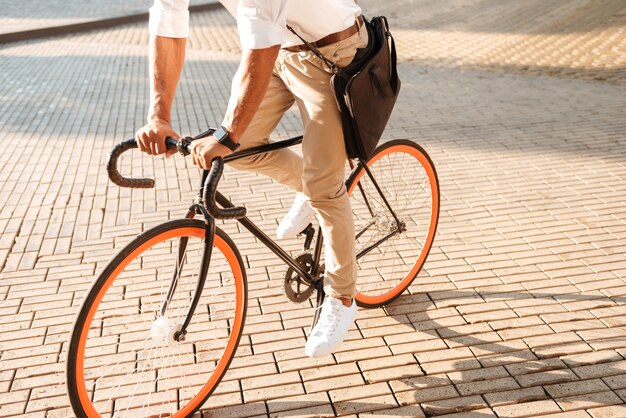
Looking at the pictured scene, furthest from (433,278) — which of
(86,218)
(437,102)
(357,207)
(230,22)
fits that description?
(230,22)

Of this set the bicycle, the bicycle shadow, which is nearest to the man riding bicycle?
the bicycle

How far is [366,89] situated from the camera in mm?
2533

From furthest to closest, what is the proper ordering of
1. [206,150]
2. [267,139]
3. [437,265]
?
[437,265] → [267,139] → [206,150]

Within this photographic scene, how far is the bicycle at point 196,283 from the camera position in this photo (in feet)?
7.29

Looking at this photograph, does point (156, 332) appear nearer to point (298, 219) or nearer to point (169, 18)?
point (298, 219)

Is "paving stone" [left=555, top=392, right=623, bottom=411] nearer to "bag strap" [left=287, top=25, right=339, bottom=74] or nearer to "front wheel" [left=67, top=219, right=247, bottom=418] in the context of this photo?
"front wheel" [left=67, top=219, right=247, bottom=418]

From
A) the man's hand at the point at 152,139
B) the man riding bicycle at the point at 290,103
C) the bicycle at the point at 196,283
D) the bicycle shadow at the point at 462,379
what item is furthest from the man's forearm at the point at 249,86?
the bicycle shadow at the point at 462,379

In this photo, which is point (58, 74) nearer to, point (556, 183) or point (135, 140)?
point (556, 183)

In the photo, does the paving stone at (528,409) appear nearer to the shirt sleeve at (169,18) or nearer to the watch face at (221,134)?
the watch face at (221,134)

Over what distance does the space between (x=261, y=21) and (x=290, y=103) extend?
0.78 meters

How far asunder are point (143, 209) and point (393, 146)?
218cm

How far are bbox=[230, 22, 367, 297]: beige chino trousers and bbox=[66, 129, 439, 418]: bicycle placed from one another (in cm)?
13

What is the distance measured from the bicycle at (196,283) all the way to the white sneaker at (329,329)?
13 cm

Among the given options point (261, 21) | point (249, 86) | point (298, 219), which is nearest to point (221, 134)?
point (249, 86)
